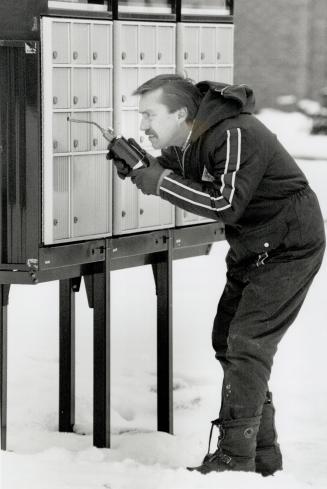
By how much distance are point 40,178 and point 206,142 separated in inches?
24.5

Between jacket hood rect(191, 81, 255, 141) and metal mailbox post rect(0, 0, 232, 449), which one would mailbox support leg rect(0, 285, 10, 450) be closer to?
metal mailbox post rect(0, 0, 232, 449)

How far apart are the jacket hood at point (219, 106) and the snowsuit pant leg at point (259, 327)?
0.53 m

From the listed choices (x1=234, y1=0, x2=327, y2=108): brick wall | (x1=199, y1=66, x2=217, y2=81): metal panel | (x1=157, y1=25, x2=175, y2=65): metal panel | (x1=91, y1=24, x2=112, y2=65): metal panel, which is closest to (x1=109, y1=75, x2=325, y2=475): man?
(x1=91, y1=24, x2=112, y2=65): metal panel

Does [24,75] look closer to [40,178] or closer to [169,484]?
[40,178]

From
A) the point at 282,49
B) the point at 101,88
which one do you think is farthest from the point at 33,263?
the point at 282,49

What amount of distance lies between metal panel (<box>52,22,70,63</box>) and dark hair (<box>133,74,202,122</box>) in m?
0.30

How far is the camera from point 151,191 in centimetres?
469

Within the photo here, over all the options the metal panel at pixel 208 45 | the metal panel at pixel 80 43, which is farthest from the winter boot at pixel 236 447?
the metal panel at pixel 208 45

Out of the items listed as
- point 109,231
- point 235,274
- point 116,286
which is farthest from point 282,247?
point 116,286

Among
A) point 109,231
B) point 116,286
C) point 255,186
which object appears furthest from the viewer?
point 116,286

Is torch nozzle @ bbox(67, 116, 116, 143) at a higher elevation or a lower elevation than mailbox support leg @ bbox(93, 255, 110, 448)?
higher

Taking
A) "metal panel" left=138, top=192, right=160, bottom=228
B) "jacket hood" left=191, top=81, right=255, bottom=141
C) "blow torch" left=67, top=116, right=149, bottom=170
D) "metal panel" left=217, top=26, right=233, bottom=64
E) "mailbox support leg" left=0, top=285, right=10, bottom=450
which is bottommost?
"mailbox support leg" left=0, top=285, right=10, bottom=450

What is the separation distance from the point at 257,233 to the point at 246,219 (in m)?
0.06

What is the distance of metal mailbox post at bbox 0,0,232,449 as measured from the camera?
486 cm
